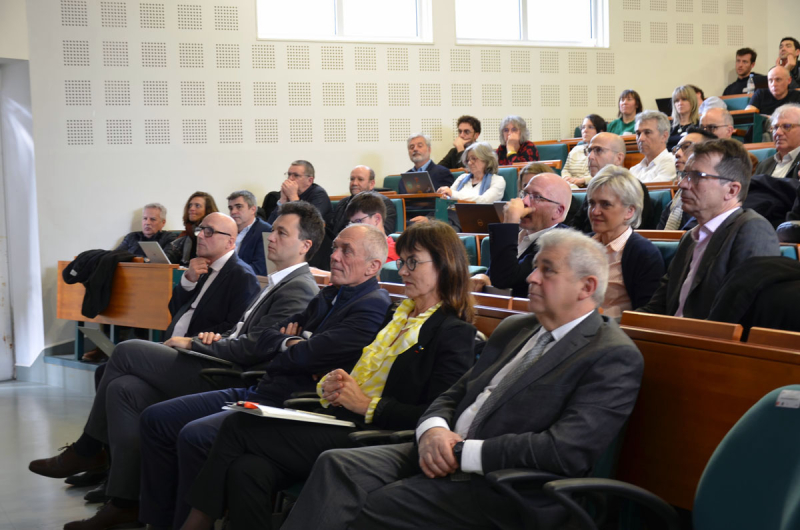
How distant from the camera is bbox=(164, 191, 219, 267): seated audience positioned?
648 centimetres

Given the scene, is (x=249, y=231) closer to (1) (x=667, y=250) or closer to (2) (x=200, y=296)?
(2) (x=200, y=296)

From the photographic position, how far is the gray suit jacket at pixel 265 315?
311 cm

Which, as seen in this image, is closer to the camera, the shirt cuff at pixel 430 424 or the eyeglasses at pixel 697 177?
the shirt cuff at pixel 430 424

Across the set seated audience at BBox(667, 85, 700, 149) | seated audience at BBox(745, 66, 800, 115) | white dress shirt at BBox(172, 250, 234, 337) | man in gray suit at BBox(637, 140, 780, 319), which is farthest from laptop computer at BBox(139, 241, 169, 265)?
seated audience at BBox(745, 66, 800, 115)

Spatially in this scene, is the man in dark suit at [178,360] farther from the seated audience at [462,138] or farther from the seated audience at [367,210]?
the seated audience at [462,138]

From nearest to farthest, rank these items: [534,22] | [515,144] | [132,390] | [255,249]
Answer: [132,390], [255,249], [515,144], [534,22]

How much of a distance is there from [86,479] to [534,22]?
7585 millimetres

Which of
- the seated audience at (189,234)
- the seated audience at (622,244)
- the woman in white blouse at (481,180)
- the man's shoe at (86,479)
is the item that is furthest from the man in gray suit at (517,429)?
the seated audience at (189,234)

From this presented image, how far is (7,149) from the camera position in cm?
760

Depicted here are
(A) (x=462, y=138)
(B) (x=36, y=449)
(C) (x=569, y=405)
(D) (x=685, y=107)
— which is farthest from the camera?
(A) (x=462, y=138)

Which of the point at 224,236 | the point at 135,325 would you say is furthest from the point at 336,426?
the point at 135,325

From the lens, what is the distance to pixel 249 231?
562 centimetres

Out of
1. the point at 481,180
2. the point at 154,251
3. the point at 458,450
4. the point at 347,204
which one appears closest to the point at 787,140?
the point at 481,180

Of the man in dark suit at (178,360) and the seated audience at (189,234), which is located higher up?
the seated audience at (189,234)
